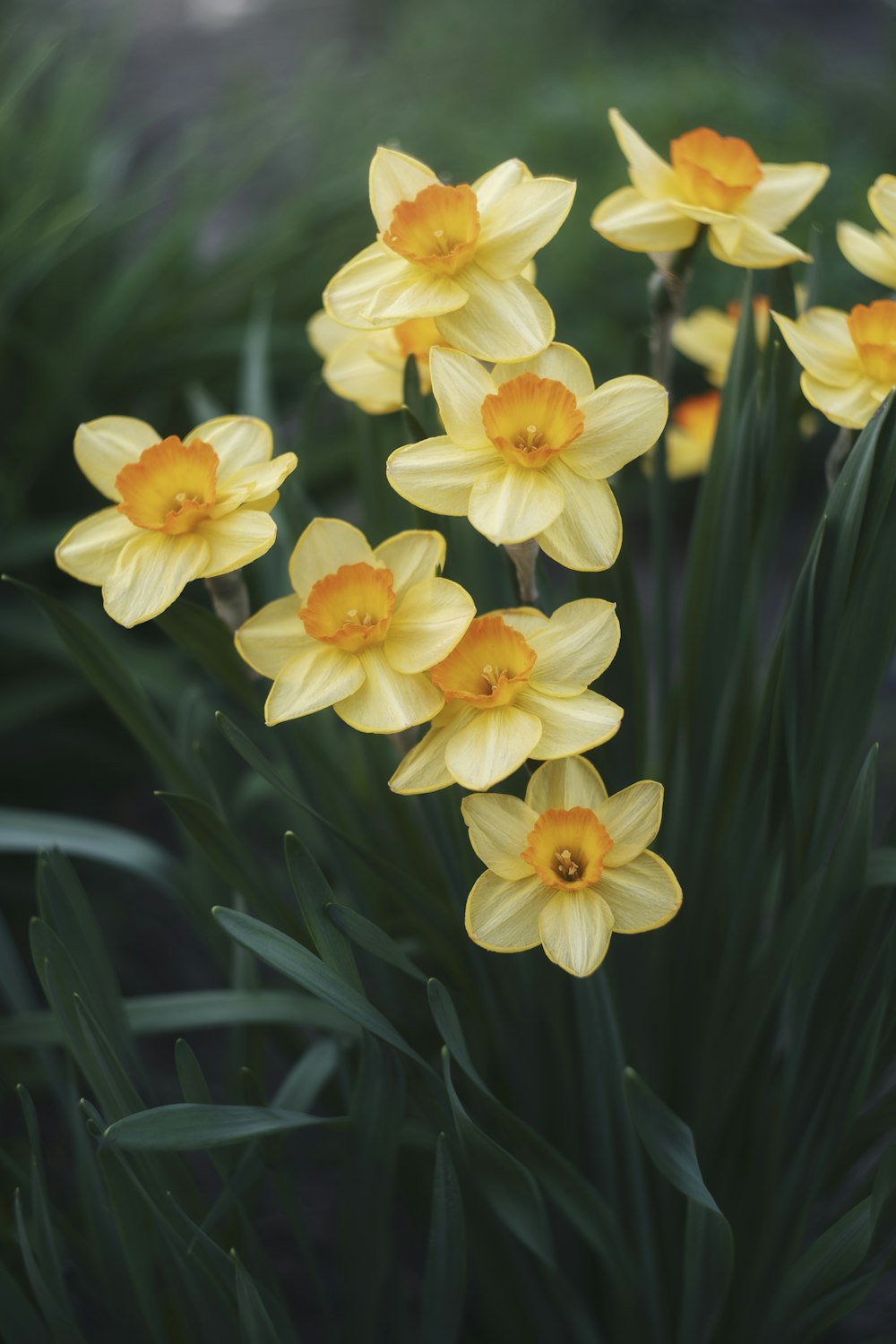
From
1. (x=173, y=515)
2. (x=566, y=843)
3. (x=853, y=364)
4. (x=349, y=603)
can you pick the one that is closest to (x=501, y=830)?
(x=566, y=843)

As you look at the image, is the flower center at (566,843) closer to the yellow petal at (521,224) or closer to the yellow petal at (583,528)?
the yellow petal at (583,528)

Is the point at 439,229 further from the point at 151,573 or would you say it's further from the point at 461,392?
the point at 151,573

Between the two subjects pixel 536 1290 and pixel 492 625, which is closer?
pixel 492 625

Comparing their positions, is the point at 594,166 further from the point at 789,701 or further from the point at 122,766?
the point at 789,701

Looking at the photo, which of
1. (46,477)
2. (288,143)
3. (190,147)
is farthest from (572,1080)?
(288,143)

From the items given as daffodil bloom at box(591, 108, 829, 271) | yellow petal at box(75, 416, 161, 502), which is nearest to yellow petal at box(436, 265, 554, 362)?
daffodil bloom at box(591, 108, 829, 271)

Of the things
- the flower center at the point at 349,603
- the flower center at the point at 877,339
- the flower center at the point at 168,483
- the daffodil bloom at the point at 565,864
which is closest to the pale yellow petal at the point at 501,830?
the daffodil bloom at the point at 565,864
